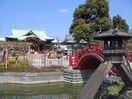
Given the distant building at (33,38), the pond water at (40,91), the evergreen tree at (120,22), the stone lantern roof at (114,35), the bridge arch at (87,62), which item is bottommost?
the pond water at (40,91)

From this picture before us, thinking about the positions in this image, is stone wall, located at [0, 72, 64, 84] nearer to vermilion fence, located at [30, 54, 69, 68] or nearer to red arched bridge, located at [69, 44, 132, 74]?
red arched bridge, located at [69, 44, 132, 74]

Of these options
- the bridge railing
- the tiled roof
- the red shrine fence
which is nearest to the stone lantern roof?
the red shrine fence

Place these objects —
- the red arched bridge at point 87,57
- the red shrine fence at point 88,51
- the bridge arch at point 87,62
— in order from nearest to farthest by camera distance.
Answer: the red shrine fence at point 88,51, the red arched bridge at point 87,57, the bridge arch at point 87,62

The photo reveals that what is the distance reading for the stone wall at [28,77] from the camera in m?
20.1

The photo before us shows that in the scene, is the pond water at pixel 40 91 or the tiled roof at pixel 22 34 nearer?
the pond water at pixel 40 91

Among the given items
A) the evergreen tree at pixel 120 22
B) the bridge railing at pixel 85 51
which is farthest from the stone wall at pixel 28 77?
the evergreen tree at pixel 120 22

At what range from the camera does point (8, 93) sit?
57.3ft

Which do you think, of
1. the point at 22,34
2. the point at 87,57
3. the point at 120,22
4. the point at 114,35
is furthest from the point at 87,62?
the point at 22,34

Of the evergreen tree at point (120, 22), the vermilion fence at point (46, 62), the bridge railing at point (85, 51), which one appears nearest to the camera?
the bridge railing at point (85, 51)

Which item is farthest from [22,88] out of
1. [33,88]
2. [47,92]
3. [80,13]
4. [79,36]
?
[80,13]

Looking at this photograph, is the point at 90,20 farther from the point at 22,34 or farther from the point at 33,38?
the point at 22,34

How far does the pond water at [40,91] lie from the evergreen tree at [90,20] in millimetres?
11538

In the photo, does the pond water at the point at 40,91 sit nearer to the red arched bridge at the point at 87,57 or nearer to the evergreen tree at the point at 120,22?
the red arched bridge at the point at 87,57

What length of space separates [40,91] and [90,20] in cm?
1687
